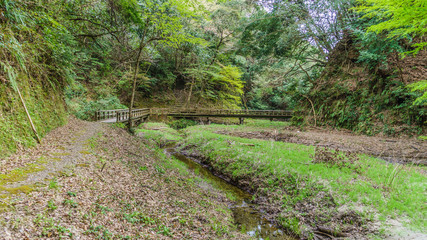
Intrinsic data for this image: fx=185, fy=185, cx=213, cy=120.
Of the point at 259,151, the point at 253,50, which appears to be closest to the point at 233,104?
the point at 253,50

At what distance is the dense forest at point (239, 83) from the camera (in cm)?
446

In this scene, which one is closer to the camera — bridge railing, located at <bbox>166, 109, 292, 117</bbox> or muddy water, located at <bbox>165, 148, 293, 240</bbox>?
muddy water, located at <bbox>165, 148, 293, 240</bbox>

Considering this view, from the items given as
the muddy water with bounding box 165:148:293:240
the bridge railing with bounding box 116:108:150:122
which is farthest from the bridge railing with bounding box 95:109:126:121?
the muddy water with bounding box 165:148:293:240

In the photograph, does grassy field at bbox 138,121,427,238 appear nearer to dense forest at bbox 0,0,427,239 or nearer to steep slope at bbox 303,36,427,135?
dense forest at bbox 0,0,427,239

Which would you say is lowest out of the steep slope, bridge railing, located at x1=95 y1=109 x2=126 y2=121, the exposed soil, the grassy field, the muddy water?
the muddy water

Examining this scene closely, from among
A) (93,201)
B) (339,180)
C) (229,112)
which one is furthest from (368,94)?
(93,201)

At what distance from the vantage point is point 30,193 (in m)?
2.81

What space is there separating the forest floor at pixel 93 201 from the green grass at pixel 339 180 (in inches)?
89.1

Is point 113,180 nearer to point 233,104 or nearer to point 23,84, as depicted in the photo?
point 23,84

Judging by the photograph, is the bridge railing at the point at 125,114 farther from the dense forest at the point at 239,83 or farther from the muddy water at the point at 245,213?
the muddy water at the point at 245,213

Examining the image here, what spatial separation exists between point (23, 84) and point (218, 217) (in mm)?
6350

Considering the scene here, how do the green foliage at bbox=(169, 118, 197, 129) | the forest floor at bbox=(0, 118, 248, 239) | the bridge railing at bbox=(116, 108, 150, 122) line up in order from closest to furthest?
the forest floor at bbox=(0, 118, 248, 239), the bridge railing at bbox=(116, 108, 150, 122), the green foliage at bbox=(169, 118, 197, 129)

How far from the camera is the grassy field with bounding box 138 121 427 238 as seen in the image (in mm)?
4520

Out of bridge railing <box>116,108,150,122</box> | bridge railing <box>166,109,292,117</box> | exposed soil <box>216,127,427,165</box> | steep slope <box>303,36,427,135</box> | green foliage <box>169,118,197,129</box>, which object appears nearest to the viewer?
exposed soil <box>216,127,427,165</box>
